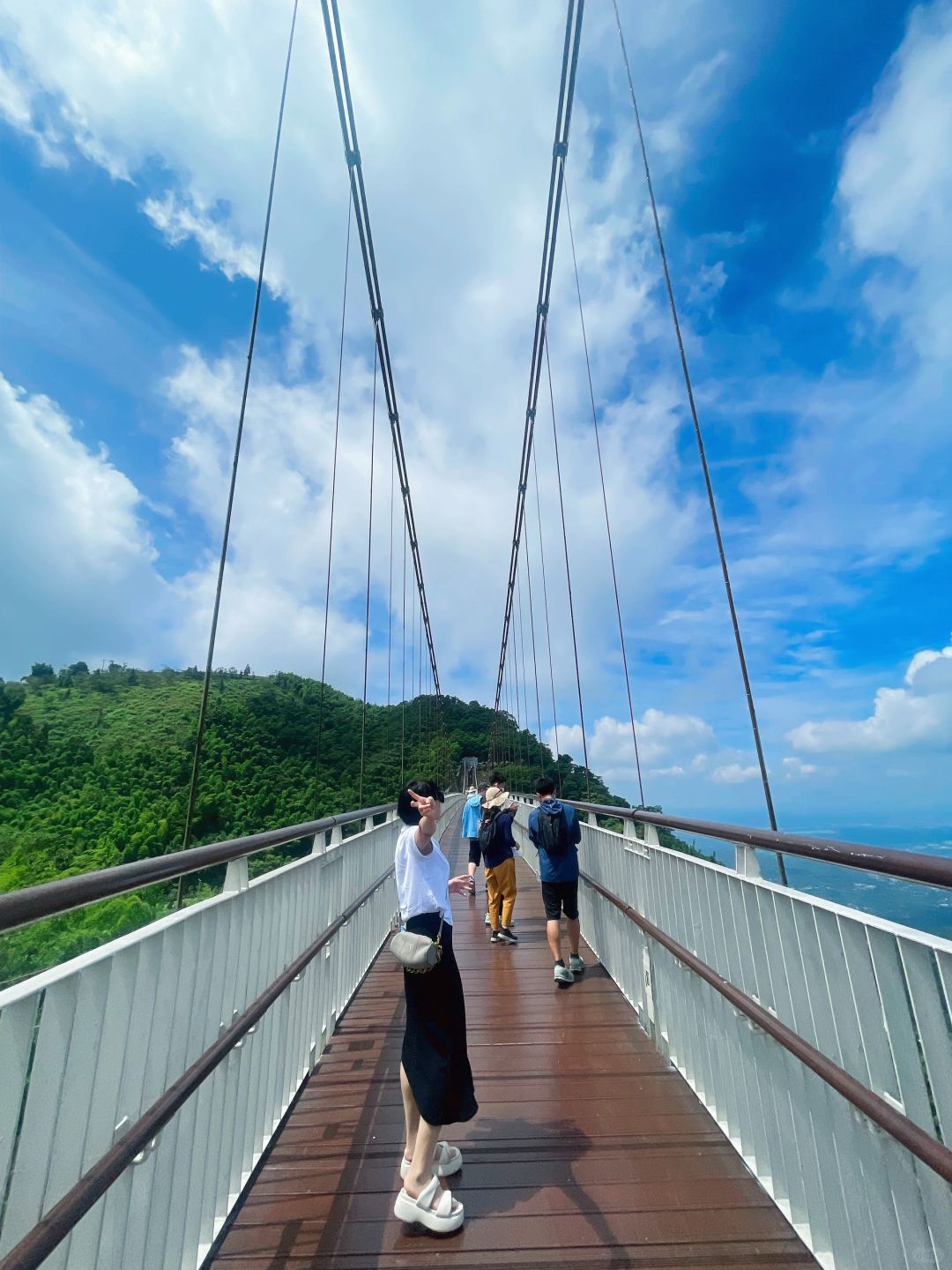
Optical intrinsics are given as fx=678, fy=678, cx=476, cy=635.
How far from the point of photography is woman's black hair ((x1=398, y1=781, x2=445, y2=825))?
6.13 ft

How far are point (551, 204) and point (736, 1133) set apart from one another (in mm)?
11694

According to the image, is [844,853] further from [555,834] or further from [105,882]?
[555,834]

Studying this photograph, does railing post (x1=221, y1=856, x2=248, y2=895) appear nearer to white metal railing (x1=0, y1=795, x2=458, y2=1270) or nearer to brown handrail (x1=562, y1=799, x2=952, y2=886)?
white metal railing (x1=0, y1=795, x2=458, y2=1270)

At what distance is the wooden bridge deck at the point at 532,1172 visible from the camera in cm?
158

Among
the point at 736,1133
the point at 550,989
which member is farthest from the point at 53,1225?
the point at 550,989

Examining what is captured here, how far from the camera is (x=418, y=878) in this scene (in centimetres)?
183

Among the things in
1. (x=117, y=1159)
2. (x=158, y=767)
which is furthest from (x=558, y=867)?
(x=158, y=767)

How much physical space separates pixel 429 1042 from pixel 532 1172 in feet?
1.83

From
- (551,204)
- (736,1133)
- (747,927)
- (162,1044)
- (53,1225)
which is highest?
(551,204)

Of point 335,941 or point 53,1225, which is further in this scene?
point 335,941

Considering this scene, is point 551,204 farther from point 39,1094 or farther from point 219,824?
point 219,824

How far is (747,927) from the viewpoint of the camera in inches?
70.9

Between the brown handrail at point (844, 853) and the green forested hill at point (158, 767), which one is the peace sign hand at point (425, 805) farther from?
the green forested hill at point (158, 767)

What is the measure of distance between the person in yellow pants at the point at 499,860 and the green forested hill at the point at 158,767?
427 inches
